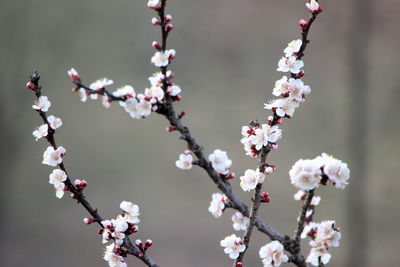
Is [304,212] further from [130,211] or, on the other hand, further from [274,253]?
[130,211]

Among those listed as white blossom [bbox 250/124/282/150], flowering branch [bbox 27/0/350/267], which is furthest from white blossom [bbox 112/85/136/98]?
white blossom [bbox 250/124/282/150]

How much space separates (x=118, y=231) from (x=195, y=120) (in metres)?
4.27

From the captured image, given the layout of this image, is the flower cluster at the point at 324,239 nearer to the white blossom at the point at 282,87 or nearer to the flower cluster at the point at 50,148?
the white blossom at the point at 282,87

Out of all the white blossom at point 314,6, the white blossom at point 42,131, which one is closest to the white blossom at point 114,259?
the white blossom at point 42,131

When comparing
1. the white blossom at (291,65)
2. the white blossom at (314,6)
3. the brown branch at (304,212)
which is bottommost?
the brown branch at (304,212)

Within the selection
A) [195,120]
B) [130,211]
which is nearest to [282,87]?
[130,211]

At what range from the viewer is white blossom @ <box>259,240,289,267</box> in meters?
0.85

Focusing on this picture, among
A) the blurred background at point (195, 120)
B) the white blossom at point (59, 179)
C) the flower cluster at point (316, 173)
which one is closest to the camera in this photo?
the flower cluster at point (316, 173)

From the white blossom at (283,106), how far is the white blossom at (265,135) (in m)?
0.03

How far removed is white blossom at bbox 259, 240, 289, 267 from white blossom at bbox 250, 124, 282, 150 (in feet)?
0.56

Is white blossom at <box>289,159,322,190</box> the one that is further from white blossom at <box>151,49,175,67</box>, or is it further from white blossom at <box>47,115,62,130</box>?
white blossom at <box>47,115,62,130</box>

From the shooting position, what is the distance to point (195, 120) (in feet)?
16.8

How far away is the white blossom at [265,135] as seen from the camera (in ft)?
2.75

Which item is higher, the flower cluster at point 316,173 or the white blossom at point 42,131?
the white blossom at point 42,131
